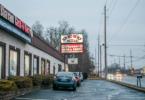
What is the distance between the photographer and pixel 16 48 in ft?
116

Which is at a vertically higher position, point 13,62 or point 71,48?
point 71,48

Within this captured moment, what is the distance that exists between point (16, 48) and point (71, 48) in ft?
146

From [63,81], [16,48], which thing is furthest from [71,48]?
[16,48]

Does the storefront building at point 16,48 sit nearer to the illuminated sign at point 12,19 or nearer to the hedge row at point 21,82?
the illuminated sign at point 12,19

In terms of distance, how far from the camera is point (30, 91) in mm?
30875

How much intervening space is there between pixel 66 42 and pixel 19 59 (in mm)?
43818

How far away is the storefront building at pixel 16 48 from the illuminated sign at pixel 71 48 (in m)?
29.9

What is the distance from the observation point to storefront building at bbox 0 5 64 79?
30.4 meters

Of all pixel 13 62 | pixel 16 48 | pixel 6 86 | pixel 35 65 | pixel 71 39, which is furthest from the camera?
pixel 71 39

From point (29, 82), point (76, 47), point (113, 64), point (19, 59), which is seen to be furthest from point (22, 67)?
point (113, 64)

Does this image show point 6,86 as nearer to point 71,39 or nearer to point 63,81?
point 63,81

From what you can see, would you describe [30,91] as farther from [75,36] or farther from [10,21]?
[75,36]

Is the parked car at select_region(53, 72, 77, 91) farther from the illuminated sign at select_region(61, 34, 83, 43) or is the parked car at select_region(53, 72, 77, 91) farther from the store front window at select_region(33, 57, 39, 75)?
the illuminated sign at select_region(61, 34, 83, 43)

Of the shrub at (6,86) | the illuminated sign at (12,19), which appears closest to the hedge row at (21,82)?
the shrub at (6,86)
